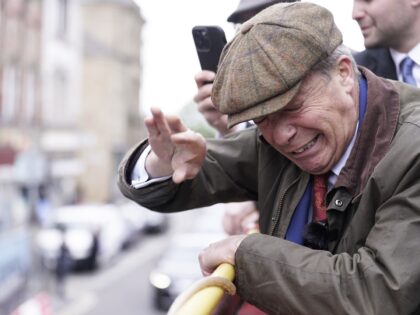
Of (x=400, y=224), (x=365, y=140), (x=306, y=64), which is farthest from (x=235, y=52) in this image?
(x=400, y=224)

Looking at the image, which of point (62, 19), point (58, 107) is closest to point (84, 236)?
point (58, 107)

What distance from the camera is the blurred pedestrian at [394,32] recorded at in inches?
104

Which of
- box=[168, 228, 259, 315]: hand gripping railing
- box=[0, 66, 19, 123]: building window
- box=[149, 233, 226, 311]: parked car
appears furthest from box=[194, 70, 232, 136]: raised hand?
box=[0, 66, 19, 123]: building window

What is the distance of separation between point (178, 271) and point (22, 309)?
17.0 feet

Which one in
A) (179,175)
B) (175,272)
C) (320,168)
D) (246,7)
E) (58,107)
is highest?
(246,7)

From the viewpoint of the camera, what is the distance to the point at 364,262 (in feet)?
5.93

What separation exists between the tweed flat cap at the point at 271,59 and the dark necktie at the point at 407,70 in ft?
2.63

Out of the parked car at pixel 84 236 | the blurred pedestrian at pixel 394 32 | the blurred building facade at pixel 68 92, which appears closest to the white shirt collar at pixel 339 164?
the blurred pedestrian at pixel 394 32

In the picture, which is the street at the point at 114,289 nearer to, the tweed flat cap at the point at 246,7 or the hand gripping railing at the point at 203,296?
the tweed flat cap at the point at 246,7

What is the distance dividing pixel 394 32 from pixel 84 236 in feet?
67.2

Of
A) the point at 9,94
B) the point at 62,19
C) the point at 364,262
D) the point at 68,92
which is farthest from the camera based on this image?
the point at 68,92

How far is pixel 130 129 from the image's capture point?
54469 millimetres

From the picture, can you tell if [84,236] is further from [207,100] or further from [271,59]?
[271,59]

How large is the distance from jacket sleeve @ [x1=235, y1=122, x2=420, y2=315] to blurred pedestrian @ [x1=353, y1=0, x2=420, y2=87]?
79 centimetres
